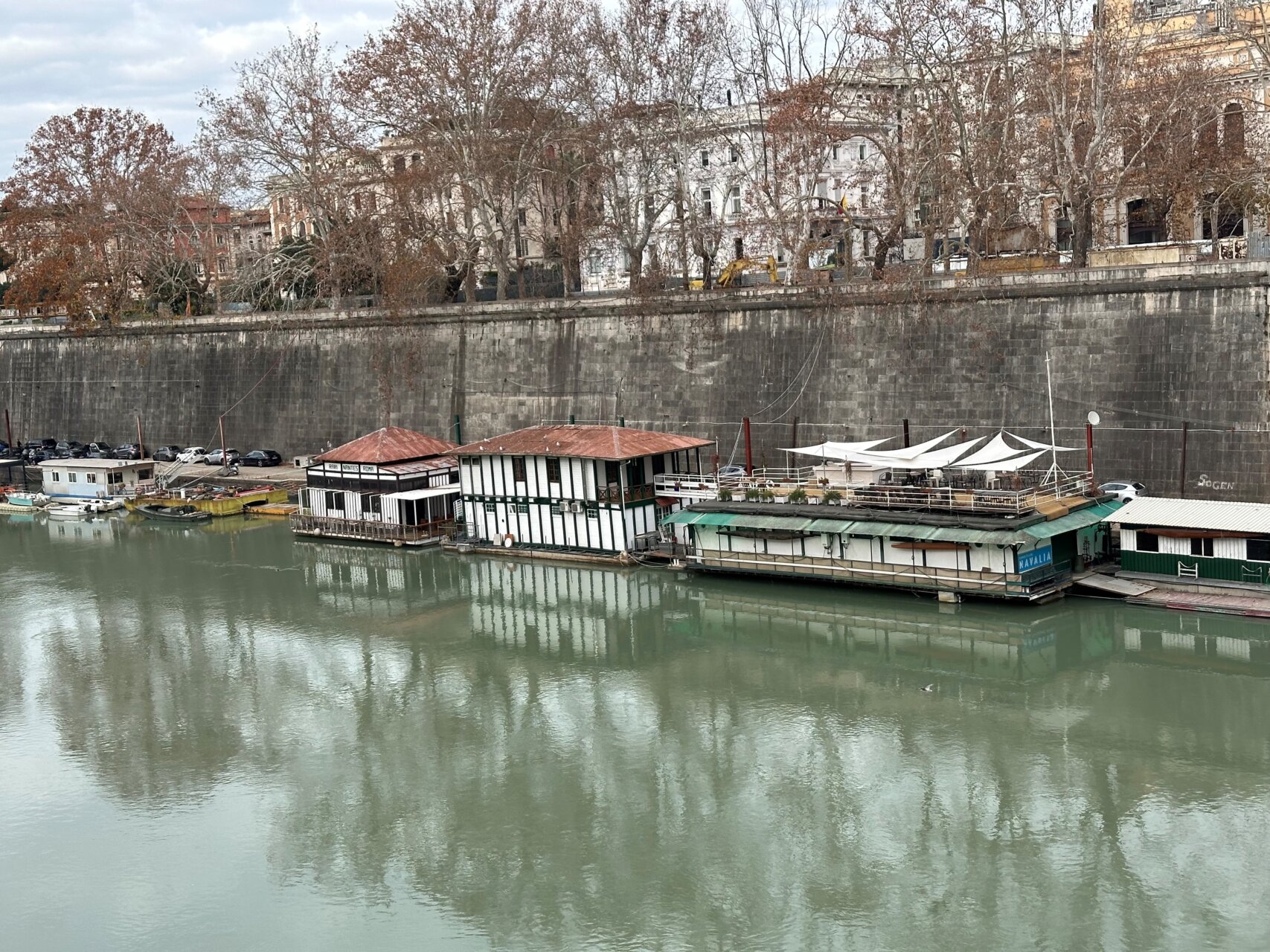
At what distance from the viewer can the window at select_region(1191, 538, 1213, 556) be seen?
24.2m

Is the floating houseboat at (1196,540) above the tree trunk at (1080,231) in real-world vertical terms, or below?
below

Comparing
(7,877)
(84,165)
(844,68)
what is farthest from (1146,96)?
(84,165)

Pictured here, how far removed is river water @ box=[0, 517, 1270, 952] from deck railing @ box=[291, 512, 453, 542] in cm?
548

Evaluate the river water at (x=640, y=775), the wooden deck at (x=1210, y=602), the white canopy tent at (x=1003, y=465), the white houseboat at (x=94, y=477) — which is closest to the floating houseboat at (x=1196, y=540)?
the wooden deck at (x=1210, y=602)

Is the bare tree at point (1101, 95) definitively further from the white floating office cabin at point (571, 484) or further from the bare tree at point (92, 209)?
the bare tree at point (92, 209)

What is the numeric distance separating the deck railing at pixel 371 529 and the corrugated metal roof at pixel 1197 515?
57.3ft

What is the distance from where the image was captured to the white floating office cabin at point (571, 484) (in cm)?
3033

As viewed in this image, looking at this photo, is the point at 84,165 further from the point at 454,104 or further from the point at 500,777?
the point at 500,777

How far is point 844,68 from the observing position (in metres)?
38.9

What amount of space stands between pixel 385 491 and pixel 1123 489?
18948mm

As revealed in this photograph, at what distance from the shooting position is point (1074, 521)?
2473cm

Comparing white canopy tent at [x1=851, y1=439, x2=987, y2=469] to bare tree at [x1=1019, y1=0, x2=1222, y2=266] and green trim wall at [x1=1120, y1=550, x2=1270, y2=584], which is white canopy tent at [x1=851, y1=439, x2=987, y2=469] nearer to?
green trim wall at [x1=1120, y1=550, x2=1270, y2=584]

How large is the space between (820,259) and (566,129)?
10087 millimetres

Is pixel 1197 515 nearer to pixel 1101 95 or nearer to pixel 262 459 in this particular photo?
pixel 1101 95
